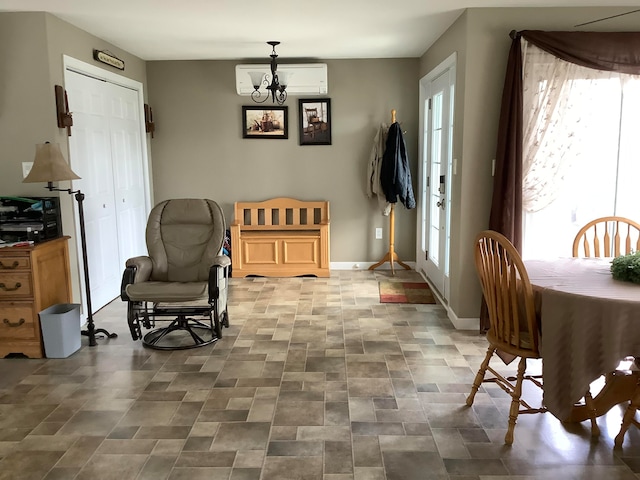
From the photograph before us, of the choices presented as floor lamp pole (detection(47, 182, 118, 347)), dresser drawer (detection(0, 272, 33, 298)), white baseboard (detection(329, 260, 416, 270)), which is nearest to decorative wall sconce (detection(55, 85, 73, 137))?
floor lamp pole (detection(47, 182, 118, 347))

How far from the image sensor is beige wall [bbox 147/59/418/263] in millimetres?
6020

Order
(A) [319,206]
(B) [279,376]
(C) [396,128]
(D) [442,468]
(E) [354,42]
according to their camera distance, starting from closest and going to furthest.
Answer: (D) [442,468] < (B) [279,376] < (E) [354,42] < (C) [396,128] < (A) [319,206]

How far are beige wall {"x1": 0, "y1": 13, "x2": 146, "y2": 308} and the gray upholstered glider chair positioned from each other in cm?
76

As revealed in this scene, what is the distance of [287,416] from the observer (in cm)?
284

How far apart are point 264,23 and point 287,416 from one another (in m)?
3.04

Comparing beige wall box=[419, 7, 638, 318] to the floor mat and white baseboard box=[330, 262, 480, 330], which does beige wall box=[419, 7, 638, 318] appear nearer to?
white baseboard box=[330, 262, 480, 330]

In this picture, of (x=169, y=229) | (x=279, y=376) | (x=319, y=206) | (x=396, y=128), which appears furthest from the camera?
(x=319, y=206)

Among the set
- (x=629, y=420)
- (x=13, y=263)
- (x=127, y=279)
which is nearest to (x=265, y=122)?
(x=127, y=279)

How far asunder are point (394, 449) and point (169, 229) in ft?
8.43

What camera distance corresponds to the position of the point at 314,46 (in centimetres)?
528

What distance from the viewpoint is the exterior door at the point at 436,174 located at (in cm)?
467

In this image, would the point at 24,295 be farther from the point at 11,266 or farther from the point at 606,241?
the point at 606,241

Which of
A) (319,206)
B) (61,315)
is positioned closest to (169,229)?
(61,315)

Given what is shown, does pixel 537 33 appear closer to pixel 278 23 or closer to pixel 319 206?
pixel 278 23
